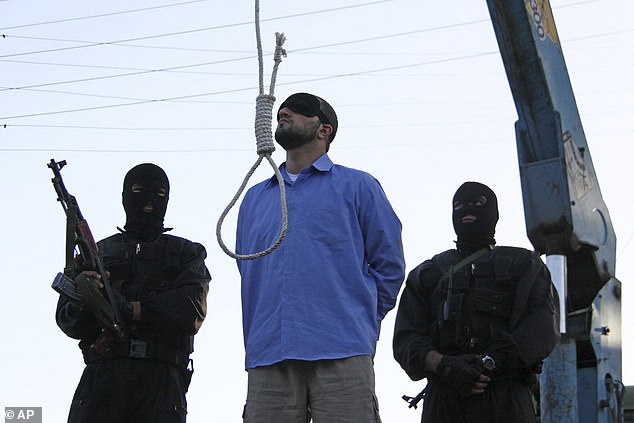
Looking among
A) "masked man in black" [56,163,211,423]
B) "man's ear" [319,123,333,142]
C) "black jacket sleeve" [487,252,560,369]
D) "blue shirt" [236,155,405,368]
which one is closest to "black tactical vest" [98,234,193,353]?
"masked man in black" [56,163,211,423]

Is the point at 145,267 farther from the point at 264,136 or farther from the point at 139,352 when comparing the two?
the point at 264,136

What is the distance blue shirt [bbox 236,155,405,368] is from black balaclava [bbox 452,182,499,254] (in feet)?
1.81

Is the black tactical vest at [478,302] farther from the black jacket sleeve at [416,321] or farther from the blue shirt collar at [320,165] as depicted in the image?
the blue shirt collar at [320,165]

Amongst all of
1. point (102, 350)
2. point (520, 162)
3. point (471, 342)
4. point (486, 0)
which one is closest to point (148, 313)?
point (102, 350)

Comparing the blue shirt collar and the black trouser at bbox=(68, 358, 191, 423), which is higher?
the blue shirt collar

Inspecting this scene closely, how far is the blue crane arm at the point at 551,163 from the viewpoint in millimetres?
5801

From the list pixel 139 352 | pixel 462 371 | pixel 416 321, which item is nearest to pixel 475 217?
pixel 416 321

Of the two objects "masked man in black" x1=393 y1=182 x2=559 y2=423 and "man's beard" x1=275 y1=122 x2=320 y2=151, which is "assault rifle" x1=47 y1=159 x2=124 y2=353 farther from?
"masked man in black" x1=393 y1=182 x2=559 y2=423

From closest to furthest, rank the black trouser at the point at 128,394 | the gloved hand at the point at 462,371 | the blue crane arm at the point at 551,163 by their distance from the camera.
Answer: the gloved hand at the point at 462,371, the black trouser at the point at 128,394, the blue crane arm at the point at 551,163

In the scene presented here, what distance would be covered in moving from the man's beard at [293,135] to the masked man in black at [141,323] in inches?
32.3

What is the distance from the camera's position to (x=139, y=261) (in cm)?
557

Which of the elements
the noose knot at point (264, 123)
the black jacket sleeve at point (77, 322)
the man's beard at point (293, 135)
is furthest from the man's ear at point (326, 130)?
the black jacket sleeve at point (77, 322)

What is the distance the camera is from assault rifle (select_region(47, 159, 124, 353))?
5.31 meters

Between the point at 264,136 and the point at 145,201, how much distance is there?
866mm
